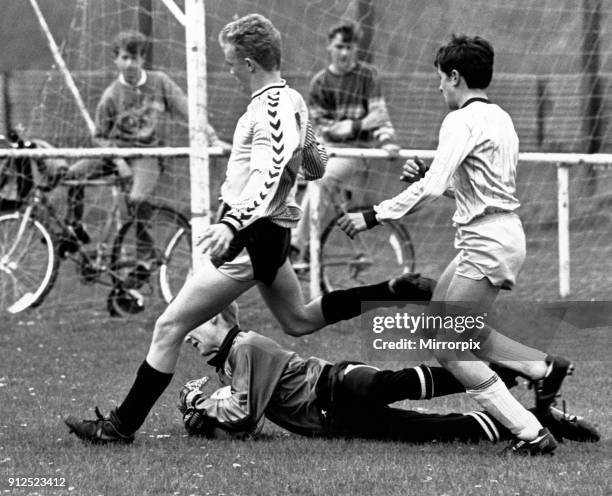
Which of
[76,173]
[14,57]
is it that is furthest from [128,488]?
[14,57]

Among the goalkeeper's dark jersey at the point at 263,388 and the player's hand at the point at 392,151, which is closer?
the goalkeeper's dark jersey at the point at 263,388

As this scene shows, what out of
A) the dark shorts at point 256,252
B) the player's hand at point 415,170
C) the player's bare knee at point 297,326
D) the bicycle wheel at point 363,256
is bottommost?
the bicycle wheel at point 363,256

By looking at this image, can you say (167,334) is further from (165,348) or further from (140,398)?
(140,398)

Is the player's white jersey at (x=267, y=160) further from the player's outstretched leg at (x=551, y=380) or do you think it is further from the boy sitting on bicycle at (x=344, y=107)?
the boy sitting on bicycle at (x=344, y=107)

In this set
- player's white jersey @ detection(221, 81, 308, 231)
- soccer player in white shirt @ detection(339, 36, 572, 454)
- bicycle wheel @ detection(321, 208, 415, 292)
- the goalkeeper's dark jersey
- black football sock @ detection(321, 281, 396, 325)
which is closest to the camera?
soccer player in white shirt @ detection(339, 36, 572, 454)

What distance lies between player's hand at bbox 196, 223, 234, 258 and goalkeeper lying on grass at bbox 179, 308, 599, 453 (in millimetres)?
694

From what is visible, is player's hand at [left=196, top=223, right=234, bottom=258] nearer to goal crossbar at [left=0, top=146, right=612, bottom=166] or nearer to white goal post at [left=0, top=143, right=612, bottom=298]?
white goal post at [left=0, top=143, right=612, bottom=298]

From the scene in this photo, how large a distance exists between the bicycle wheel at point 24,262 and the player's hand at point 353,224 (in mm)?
5332

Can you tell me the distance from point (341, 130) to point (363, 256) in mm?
1133

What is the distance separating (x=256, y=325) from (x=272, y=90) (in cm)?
419

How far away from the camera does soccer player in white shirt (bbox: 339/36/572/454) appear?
539 cm

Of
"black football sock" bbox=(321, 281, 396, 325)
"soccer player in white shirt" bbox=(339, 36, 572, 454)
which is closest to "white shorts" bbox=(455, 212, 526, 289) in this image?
"soccer player in white shirt" bbox=(339, 36, 572, 454)

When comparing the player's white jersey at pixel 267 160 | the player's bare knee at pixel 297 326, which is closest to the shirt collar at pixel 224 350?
the player's bare knee at pixel 297 326

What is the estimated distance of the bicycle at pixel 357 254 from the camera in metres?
10.5
